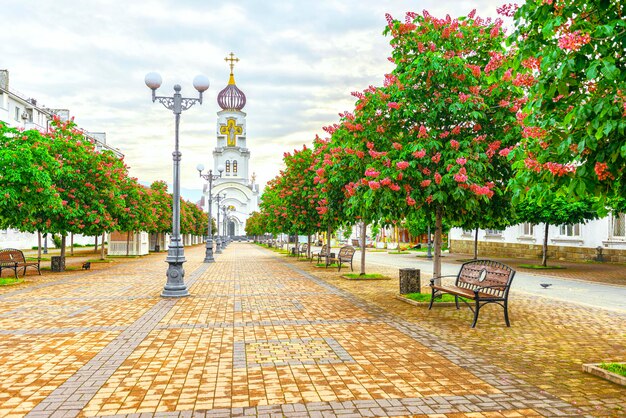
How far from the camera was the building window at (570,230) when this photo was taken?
1195 inches

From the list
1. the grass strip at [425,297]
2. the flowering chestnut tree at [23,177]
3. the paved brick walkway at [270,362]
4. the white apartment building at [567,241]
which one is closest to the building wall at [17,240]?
the flowering chestnut tree at [23,177]

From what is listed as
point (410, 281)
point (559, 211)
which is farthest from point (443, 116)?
point (559, 211)

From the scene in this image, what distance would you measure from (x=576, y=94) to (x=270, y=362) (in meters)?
4.44

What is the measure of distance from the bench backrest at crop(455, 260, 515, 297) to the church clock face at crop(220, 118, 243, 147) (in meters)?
103

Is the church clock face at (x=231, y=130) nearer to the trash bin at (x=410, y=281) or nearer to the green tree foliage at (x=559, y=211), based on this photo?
the green tree foliage at (x=559, y=211)

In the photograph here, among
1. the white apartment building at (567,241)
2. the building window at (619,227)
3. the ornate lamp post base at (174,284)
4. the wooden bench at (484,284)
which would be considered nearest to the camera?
the wooden bench at (484,284)

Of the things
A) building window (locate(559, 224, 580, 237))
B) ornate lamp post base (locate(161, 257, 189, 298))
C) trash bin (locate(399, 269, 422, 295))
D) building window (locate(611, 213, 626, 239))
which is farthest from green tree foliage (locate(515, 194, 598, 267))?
ornate lamp post base (locate(161, 257, 189, 298))

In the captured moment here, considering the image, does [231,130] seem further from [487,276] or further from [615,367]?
[615,367]

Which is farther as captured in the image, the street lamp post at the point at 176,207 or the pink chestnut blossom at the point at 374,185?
the street lamp post at the point at 176,207

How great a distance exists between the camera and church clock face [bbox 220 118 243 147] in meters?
110

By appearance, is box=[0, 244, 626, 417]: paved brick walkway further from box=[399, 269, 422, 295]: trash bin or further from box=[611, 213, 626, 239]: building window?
box=[611, 213, 626, 239]: building window

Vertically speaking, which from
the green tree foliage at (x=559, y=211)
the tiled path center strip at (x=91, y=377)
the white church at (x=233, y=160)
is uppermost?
the white church at (x=233, y=160)

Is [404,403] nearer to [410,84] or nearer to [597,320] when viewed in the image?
[597,320]

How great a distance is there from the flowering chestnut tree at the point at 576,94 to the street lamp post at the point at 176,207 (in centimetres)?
927
